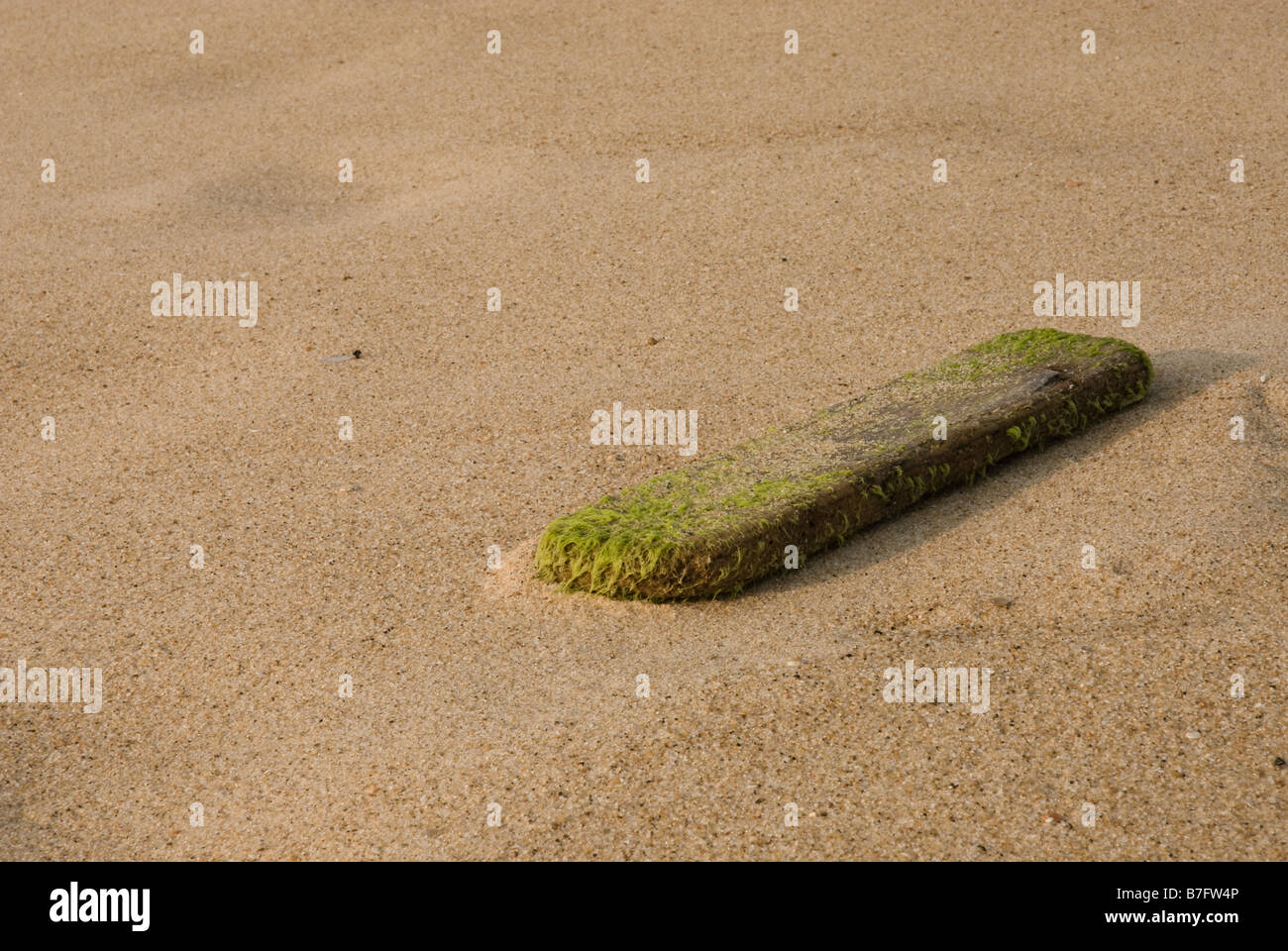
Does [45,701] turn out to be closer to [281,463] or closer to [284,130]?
[281,463]

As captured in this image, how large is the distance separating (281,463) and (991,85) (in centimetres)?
422

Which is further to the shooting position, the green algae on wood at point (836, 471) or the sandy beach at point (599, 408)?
the green algae on wood at point (836, 471)

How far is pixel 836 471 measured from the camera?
3.30 m

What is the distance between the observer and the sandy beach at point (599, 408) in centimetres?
260

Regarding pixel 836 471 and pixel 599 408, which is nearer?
pixel 836 471

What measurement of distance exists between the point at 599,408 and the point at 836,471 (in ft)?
3.56

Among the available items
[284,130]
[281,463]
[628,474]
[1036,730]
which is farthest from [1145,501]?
[284,130]

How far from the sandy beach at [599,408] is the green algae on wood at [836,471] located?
9 cm

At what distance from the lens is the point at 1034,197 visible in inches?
213

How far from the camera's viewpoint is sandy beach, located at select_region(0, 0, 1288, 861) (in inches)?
103

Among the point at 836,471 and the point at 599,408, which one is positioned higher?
the point at 599,408

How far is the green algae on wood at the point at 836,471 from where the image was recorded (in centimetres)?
308

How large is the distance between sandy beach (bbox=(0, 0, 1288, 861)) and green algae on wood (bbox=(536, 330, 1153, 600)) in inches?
3.4

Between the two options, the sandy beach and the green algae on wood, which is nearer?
the sandy beach
